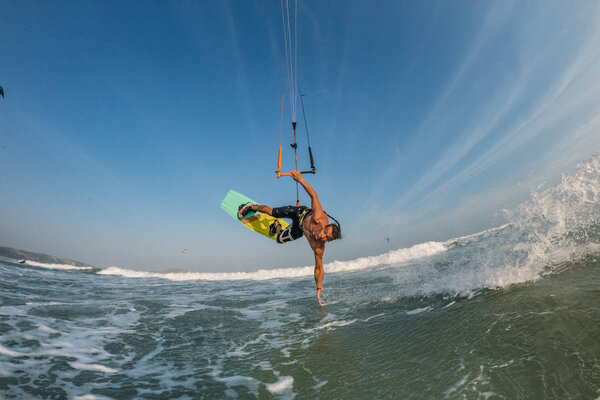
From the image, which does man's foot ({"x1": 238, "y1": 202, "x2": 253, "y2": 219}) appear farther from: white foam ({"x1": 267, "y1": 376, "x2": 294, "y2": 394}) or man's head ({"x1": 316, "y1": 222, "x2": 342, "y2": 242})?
white foam ({"x1": 267, "y1": 376, "x2": 294, "y2": 394})

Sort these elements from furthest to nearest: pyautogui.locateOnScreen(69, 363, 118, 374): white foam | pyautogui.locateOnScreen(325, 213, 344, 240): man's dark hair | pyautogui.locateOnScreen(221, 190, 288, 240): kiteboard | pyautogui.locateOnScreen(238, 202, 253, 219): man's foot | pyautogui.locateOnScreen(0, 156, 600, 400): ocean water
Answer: pyautogui.locateOnScreen(238, 202, 253, 219): man's foot, pyautogui.locateOnScreen(221, 190, 288, 240): kiteboard, pyautogui.locateOnScreen(325, 213, 344, 240): man's dark hair, pyautogui.locateOnScreen(69, 363, 118, 374): white foam, pyautogui.locateOnScreen(0, 156, 600, 400): ocean water

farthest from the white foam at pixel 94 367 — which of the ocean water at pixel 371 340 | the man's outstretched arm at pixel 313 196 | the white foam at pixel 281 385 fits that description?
the man's outstretched arm at pixel 313 196

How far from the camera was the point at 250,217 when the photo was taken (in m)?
9.72

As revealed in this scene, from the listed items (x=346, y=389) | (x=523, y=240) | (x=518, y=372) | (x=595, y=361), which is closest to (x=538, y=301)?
(x=595, y=361)

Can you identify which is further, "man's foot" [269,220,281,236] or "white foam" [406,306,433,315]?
"man's foot" [269,220,281,236]

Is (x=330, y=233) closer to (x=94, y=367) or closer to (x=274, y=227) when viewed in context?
(x=274, y=227)

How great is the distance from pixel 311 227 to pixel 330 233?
2.72 ft

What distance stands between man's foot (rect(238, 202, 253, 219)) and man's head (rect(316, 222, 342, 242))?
155 inches

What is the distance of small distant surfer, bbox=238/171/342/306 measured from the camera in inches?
246

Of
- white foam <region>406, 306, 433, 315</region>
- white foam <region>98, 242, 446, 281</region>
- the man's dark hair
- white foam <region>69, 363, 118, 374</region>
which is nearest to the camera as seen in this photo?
white foam <region>69, 363, 118, 374</region>

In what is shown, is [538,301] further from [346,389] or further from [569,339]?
[346,389]

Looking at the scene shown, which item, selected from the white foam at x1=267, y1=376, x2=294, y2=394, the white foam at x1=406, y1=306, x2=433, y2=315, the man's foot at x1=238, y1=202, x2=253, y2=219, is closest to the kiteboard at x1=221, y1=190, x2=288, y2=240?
the man's foot at x1=238, y1=202, x2=253, y2=219

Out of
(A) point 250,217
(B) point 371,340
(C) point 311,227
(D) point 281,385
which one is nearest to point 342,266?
(A) point 250,217

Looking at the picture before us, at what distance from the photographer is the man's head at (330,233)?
6.10 meters
